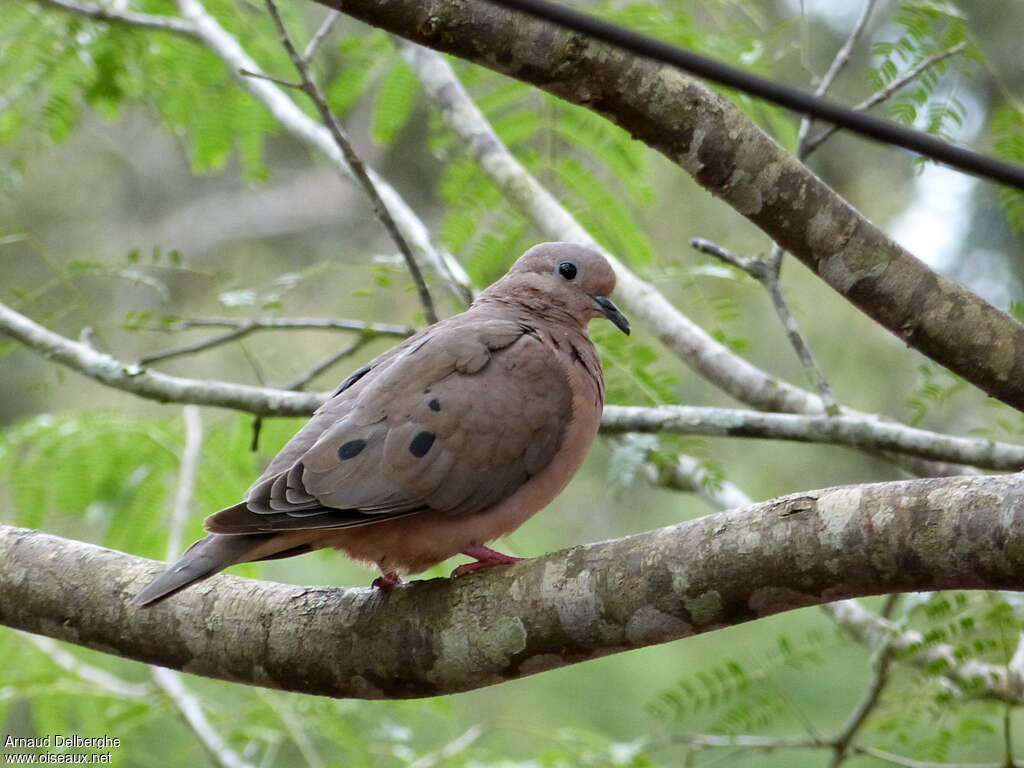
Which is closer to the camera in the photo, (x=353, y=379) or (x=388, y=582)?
(x=388, y=582)

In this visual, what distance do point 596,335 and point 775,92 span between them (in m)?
3.29

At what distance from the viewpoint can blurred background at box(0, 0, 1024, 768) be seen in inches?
156

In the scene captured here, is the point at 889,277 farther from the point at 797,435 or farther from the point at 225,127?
the point at 225,127

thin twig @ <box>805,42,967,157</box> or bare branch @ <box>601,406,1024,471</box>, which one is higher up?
thin twig @ <box>805,42,967,157</box>

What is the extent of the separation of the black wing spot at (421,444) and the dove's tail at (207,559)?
38 centimetres

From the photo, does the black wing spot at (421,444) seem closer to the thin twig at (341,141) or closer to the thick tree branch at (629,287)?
the thin twig at (341,141)

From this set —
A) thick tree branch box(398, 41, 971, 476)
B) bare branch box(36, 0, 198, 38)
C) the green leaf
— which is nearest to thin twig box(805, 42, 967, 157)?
thick tree branch box(398, 41, 971, 476)

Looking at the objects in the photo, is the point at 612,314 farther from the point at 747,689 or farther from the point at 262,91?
the point at 262,91

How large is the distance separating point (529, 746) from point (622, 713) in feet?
2.45

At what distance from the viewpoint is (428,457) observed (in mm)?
2990

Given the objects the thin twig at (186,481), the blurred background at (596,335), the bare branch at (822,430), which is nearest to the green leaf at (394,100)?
the blurred background at (596,335)

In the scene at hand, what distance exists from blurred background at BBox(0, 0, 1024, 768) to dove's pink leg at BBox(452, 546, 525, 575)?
29cm

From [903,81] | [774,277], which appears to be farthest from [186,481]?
[903,81]

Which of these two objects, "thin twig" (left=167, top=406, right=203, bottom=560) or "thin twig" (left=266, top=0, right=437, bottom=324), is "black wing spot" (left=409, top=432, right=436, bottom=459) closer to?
"thin twig" (left=266, top=0, right=437, bottom=324)
